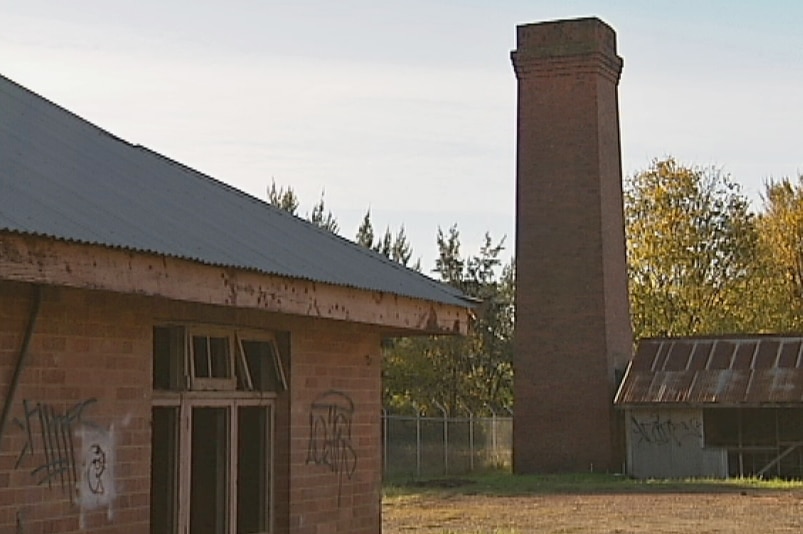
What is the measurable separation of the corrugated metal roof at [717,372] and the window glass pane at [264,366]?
990 inches

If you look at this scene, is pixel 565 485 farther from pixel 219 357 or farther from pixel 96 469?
pixel 96 469

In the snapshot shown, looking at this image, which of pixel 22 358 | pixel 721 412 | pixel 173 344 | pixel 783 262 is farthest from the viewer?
pixel 783 262

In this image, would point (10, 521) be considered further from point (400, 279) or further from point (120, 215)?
point (400, 279)

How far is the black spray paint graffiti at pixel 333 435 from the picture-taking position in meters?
10.3

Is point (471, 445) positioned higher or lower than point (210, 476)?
lower

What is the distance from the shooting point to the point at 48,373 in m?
7.53

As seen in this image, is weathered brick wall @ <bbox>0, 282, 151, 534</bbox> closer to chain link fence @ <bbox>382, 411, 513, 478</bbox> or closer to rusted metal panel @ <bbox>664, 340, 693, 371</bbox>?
chain link fence @ <bbox>382, 411, 513, 478</bbox>

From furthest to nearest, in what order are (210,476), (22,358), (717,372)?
(717,372), (210,476), (22,358)

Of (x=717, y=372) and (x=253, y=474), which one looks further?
(x=717, y=372)

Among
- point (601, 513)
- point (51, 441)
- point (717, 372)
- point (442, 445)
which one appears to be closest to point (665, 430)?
point (717, 372)

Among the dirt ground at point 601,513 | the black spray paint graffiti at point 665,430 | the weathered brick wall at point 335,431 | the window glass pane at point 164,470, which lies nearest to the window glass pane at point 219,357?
the window glass pane at point 164,470

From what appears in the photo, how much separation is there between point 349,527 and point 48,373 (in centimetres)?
394

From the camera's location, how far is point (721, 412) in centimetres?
3494

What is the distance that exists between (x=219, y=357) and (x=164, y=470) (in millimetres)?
931
